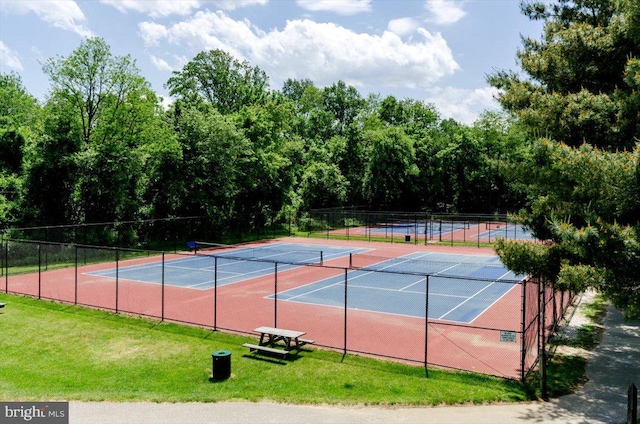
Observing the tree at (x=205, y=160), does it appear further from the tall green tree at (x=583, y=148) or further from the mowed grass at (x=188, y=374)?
the tall green tree at (x=583, y=148)

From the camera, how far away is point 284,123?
58.8 m

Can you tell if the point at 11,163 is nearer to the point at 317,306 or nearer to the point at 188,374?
the point at 317,306

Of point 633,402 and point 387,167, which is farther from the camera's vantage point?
point 387,167

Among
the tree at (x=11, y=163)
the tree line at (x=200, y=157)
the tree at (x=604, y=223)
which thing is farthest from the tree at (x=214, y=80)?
the tree at (x=604, y=223)

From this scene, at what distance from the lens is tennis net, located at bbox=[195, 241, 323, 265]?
36219mm

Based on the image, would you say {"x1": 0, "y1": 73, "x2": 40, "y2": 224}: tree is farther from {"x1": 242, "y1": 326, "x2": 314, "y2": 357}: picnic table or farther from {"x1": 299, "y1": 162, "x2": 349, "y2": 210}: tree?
{"x1": 299, "y1": 162, "x2": 349, "y2": 210}: tree

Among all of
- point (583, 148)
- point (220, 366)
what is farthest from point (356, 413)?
point (583, 148)

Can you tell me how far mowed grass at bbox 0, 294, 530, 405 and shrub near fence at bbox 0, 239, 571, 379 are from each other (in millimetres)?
1070

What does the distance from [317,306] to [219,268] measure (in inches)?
486

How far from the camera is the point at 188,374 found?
13820mm

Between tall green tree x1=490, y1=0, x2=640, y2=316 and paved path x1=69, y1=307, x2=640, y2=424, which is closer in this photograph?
tall green tree x1=490, y1=0, x2=640, y2=316

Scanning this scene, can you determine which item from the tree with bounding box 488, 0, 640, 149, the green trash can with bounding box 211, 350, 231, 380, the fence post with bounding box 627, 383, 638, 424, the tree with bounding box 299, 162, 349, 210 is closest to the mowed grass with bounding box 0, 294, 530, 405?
the green trash can with bounding box 211, 350, 231, 380

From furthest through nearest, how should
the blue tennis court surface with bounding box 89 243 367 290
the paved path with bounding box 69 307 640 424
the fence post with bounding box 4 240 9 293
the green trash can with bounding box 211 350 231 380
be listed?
the blue tennis court surface with bounding box 89 243 367 290 → the fence post with bounding box 4 240 9 293 → the green trash can with bounding box 211 350 231 380 → the paved path with bounding box 69 307 640 424

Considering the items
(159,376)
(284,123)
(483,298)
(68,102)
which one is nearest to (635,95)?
(159,376)
